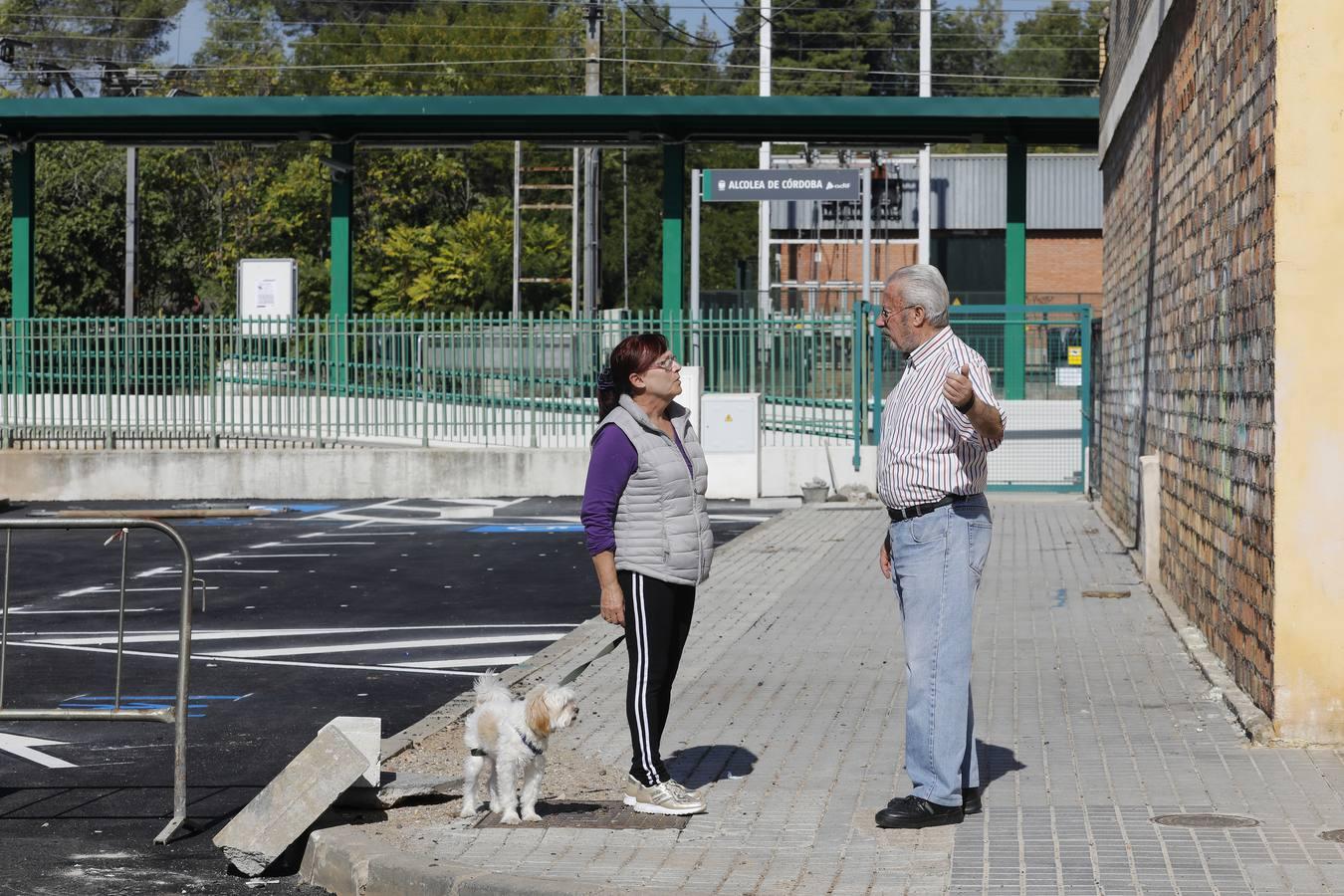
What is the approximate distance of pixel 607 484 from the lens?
6566 millimetres

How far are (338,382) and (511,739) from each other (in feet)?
61.8

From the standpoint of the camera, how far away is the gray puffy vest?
260 inches

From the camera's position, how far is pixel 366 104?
1163 inches

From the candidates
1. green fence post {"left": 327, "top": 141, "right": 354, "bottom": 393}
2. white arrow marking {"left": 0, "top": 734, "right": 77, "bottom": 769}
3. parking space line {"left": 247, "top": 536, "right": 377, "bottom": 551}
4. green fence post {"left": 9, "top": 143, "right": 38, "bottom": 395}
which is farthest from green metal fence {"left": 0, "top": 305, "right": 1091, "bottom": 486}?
white arrow marking {"left": 0, "top": 734, "right": 77, "bottom": 769}

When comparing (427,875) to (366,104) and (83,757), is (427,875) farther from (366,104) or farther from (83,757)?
(366,104)

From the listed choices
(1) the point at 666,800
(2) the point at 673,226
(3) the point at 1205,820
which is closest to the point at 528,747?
(1) the point at 666,800

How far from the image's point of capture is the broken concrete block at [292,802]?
246 inches

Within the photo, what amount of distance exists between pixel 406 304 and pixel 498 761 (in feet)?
176

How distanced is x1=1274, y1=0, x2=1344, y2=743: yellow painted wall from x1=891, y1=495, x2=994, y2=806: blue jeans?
1857mm

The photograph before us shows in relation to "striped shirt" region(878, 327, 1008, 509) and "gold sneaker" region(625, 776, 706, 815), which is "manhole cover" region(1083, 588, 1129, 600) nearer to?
"striped shirt" region(878, 327, 1008, 509)

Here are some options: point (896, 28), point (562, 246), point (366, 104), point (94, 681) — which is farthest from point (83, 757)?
point (896, 28)

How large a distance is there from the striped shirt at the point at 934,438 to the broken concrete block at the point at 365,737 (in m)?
2.04

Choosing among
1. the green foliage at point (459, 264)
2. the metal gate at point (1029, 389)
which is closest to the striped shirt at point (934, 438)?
the metal gate at point (1029, 389)

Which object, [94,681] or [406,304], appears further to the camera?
[406,304]
